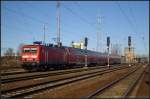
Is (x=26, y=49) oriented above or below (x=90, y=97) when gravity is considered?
above

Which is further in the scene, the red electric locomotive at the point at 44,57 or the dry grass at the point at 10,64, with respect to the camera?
the dry grass at the point at 10,64

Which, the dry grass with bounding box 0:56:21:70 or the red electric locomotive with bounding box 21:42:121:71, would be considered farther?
the dry grass with bounding box 0:56:21:70

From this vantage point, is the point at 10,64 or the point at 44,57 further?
the point at 10,64

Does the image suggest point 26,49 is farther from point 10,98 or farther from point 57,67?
point 10,98

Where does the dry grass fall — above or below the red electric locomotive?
below

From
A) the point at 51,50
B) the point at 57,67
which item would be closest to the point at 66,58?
the point at 57,67

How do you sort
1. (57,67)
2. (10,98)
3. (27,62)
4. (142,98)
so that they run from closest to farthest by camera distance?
(10,98), (142,98), (27,62), (57,67)

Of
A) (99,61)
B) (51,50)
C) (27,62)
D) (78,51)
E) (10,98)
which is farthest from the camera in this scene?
(99,61)

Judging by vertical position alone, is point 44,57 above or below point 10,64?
above

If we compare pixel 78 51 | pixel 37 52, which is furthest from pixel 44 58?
pixel 78 51

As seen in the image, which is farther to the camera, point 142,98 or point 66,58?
point 66,58

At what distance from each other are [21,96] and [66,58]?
32636 millimetres

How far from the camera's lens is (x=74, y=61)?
51219mm

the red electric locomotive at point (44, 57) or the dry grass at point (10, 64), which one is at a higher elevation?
the red electric locomotive at point (44, 57)
